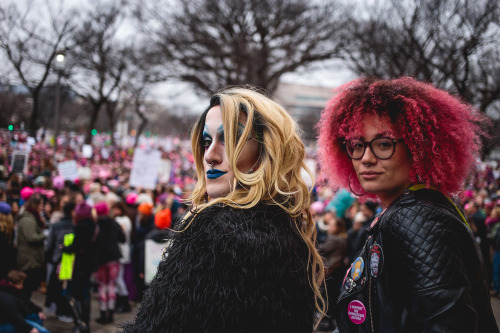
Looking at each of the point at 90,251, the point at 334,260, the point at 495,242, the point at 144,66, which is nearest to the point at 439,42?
the point at 495,242

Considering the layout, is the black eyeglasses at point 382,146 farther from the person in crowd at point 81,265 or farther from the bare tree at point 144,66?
the bare tree at point 144,66

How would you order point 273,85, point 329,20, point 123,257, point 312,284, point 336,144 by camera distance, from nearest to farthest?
1. point 312,284
2. point 336,144
3. point 123,257
4. point 329,20
5. point 273,85

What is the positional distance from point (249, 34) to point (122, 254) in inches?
537

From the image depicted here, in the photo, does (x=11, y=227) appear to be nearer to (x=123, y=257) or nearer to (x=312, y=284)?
(x=123, y=257)

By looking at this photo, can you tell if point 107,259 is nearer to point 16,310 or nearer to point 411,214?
point 16,310

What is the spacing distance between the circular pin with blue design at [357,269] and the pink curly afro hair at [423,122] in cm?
44

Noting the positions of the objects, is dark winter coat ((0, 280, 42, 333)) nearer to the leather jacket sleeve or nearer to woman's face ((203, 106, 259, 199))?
woman's face ((203, 106, 259, 199))

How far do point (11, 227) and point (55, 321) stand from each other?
1.68m

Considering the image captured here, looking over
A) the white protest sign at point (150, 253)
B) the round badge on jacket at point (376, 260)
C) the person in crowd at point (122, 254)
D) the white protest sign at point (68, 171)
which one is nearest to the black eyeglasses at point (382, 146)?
the round badge on jacket at point (376, 260)

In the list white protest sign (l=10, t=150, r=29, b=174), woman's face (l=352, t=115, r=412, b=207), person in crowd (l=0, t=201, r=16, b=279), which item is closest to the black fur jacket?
woman's face (l=352, t=115, r=412, b=207)

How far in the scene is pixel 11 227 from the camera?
6543 mm

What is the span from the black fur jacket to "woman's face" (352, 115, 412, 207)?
56 centimetres

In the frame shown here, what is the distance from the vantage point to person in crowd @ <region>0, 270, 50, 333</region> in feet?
13.4

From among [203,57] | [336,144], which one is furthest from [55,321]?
[203,57]
